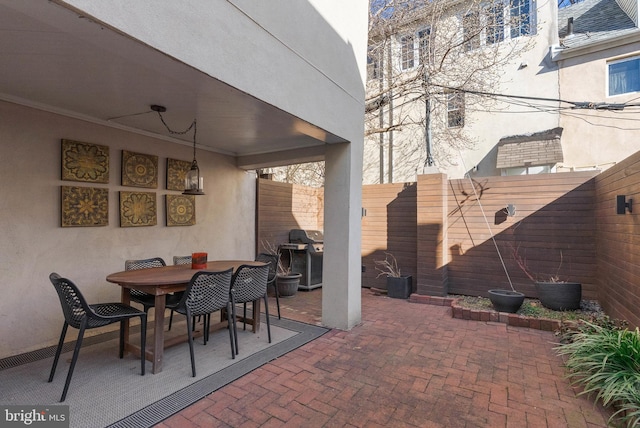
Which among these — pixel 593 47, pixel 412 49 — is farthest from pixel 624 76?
pixel 412 49

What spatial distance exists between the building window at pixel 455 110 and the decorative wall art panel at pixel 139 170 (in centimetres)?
782

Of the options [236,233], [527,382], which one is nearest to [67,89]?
[236,233]

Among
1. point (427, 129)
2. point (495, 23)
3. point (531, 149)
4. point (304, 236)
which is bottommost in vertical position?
point (304, 236)

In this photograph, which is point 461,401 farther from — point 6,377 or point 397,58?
point 397,58

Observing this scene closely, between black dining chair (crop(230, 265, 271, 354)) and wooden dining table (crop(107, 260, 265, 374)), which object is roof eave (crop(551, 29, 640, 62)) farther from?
wooden dining table (crop(107, 260, 265, 374))

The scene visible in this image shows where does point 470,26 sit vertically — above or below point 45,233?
above

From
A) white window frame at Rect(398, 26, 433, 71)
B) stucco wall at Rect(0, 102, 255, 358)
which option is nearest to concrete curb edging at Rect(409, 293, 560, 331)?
stucco wall at Rect(0, 102, 255, 358)

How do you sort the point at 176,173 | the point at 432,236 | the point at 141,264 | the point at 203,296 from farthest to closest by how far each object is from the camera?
the point at 432,236, the point at 176,173, the point at 141,264, the point at 203,296

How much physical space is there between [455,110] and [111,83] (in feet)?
29.7

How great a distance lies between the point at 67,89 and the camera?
9.84 ft

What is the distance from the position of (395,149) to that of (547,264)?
20.9ft

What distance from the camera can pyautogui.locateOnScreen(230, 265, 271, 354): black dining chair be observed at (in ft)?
11.5

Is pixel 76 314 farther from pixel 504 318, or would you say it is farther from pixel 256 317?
pixel 504 318

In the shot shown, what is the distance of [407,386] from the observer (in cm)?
278
